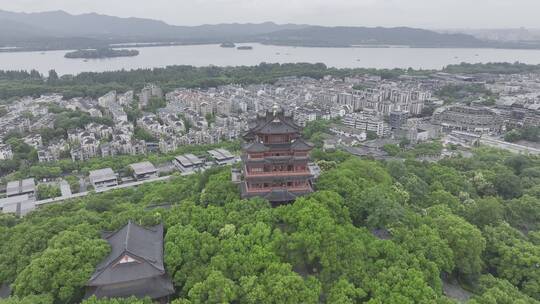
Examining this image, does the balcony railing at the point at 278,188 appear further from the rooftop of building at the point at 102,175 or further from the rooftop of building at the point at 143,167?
the rooftop of building at the point at 102,175

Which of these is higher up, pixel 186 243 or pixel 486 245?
pixel 186 243

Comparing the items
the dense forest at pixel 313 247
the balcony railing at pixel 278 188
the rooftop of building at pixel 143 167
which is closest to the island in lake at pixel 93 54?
the rooftop of building at pixel 143 167

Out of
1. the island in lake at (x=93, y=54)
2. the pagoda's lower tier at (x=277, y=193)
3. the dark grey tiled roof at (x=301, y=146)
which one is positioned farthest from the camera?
the island in lake at (x=93, y=54)

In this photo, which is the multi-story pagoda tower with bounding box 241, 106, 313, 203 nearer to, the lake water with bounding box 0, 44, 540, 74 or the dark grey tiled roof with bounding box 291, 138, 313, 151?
the dark grey tiled roof with bounding box 291, 138, 313, 151

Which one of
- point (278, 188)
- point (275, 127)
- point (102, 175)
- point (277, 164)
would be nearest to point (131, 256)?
point (278, 188)

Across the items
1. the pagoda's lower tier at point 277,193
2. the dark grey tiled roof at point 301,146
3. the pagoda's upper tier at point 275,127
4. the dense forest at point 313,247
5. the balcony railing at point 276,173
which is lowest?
the dense forest at point 313,247

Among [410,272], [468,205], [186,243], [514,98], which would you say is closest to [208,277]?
[186,243]

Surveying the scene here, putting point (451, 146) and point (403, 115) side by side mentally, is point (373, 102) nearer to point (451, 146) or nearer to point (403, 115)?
point (403, 115)

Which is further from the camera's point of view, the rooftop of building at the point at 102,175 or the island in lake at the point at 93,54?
the island in lake at the point at 93,54
